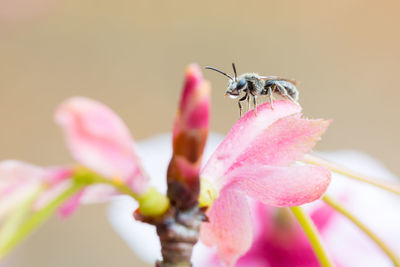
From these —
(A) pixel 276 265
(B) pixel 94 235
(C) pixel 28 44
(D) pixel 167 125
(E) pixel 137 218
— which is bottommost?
(B) pixel 94 235

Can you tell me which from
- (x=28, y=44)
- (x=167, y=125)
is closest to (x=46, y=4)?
(x=28, y=44)

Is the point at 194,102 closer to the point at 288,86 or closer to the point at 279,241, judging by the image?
the point at 288,86

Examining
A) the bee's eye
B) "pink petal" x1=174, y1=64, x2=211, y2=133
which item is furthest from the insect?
"pink petal" x1=174, y1=64, x2=211, y2=133

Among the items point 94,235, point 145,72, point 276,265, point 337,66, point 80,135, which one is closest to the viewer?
point 80,135

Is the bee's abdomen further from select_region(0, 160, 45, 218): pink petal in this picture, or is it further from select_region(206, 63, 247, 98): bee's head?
select_region(0, 160, 45, 218): pink petal

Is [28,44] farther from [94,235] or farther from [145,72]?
[94,235]

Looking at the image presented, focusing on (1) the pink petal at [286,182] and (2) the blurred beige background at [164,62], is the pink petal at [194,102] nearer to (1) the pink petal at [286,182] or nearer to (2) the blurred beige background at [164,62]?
(1) the pink petal at [286,182]

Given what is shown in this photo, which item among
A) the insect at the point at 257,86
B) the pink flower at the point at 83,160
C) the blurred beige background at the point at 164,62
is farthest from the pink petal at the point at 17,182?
the blurred beige background at the point at 164,62
